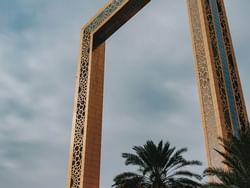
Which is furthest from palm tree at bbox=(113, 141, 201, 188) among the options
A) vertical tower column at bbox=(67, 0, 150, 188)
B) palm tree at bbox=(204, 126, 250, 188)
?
palm tree at bbox=(204, 126, 250, 188)

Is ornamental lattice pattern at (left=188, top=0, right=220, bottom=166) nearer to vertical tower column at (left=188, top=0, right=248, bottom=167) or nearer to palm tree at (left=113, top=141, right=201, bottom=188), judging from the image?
vertical tower column at (left=188, top=0, right=248, bottom=167)

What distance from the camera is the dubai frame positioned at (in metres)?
9.05

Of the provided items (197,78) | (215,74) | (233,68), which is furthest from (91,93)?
(215,74)

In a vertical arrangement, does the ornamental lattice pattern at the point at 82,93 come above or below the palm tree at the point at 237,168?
above

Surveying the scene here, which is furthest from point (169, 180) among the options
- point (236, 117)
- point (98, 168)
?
point (236, 117)

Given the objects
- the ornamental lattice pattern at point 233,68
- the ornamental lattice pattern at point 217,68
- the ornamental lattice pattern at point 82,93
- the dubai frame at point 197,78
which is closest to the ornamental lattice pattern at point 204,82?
the dubai frame at point 197,78

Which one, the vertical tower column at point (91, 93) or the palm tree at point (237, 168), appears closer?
the palm tree at point (237, 168)

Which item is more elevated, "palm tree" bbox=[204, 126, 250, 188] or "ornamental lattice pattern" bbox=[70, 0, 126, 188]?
"ornamental lattice pattern" bbox=[70, 0, 126, 188]

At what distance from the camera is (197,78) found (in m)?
9.67

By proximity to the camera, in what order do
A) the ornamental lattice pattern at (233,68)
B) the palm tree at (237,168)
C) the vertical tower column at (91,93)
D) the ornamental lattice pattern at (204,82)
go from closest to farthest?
the palm tree at (237,168)
the ornamental lattice pattern at (204,82)
the ornamental lattice pattern at (233,68)
the vertical tower column at (91,93)

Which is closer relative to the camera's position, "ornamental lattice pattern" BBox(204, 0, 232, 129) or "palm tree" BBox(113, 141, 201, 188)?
"ornamental lattice pattern" BBox(204, 0, 232, 129)

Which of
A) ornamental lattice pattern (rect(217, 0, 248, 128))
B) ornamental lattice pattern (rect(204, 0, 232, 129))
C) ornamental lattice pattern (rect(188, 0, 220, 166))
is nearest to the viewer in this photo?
ornamental lattice pattern (rect(188, 0, 220, 166))

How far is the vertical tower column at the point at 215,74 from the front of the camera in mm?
8789

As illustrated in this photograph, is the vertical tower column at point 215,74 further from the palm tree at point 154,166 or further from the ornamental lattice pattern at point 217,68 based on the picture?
the palm tree at point 154,166
